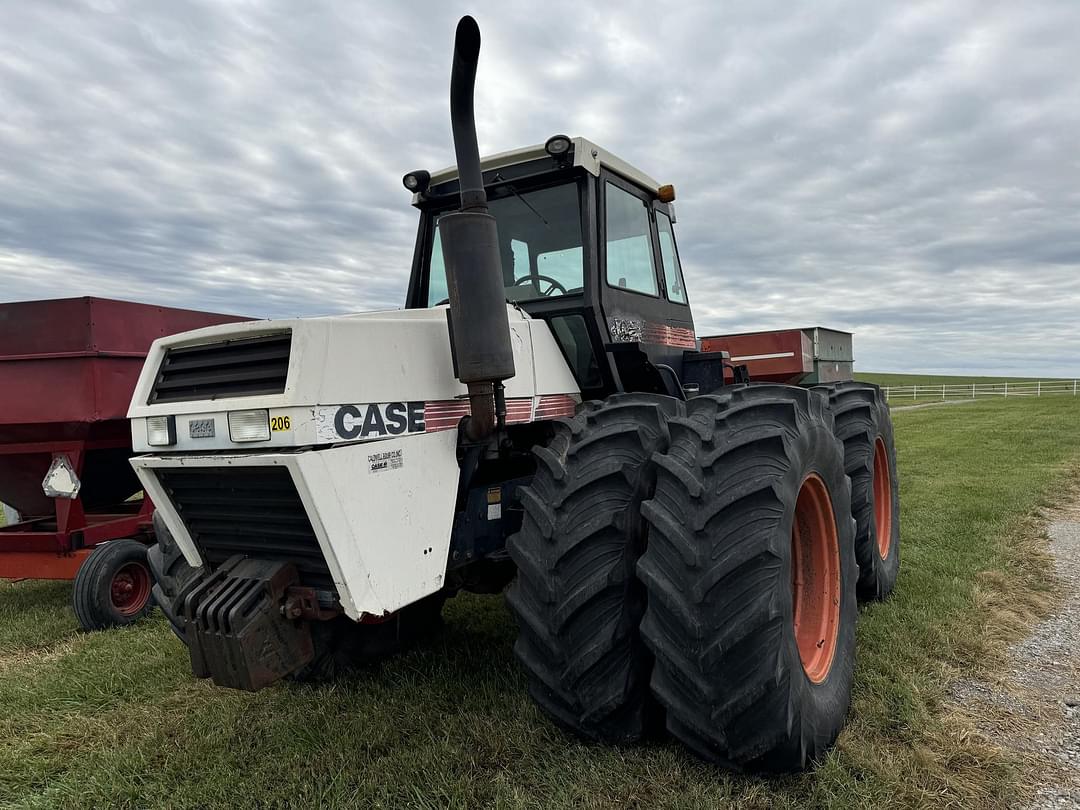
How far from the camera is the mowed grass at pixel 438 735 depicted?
281 centimetres

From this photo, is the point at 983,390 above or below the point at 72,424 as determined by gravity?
below

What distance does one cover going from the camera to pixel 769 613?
262 centimetres

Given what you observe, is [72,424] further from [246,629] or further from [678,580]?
[678,580]

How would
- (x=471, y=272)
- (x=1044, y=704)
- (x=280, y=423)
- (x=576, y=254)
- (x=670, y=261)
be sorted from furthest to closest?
(x=670, y=261)
(x=576, y=254)
(x=1044, y=704)
(x=471, y=272)
(x=280, y=423)

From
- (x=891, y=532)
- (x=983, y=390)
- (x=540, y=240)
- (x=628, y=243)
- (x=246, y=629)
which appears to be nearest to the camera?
(x=246, y=629)

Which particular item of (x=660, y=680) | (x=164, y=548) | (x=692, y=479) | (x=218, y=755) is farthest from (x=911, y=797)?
(x=164, y=548)

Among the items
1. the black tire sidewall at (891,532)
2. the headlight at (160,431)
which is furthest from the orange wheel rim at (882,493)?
the headlight at (160,431)

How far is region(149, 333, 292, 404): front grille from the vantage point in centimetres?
263

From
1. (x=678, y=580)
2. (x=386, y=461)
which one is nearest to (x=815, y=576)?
(x=678, y=580)

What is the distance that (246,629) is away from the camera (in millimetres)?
2654

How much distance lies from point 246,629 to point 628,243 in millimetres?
2857

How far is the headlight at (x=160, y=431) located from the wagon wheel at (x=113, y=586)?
3100 mm

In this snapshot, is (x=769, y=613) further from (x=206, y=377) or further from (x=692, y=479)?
(x=206, y=377)

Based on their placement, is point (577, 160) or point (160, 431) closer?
point (160, 431)
